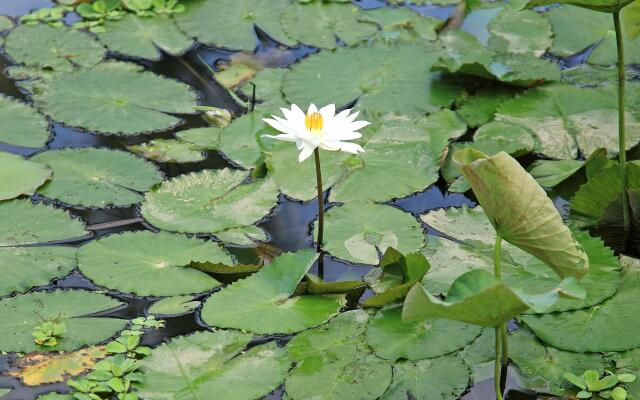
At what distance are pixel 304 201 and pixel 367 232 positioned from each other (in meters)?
0.30

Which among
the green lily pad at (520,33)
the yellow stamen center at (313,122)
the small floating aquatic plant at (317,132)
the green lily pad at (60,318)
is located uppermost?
the yellow stamen center at (313,122)

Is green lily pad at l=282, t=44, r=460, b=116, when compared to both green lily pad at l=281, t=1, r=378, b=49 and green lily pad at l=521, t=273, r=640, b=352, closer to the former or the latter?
green lily pad at l=281, t=1, r=378, b=49

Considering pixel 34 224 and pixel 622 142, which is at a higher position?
pixel 622 142

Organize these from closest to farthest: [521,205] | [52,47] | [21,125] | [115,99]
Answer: [521,205]
[21,125]
[115,99]
[52,47]

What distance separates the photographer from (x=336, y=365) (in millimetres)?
2408

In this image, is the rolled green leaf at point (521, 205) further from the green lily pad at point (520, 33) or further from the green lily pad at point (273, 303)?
the green lily pad at point (520, 33)

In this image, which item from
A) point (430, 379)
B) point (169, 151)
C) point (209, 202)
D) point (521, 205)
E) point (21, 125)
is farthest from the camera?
point (21, 125)

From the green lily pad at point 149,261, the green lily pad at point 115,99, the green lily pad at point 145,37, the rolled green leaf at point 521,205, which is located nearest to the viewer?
the rolled green leaf at point 521,205

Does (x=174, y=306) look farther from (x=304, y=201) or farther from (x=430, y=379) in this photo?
(x=430, y=379)

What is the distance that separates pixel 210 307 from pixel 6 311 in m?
0.59

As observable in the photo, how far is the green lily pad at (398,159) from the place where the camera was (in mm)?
3082

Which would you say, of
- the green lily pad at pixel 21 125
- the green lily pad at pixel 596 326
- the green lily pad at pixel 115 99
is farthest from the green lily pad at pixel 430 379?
the green lily pad at pixel 21 125

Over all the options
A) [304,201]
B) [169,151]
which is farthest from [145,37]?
[304,201]

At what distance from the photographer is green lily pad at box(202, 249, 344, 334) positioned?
2.52m
